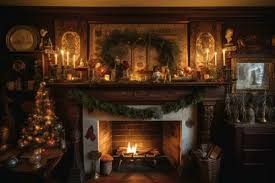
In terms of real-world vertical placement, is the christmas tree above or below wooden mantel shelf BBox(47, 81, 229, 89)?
below

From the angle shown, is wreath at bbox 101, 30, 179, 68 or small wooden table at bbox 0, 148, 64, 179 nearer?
small wooden table at bbox 0, 148, 64, 179

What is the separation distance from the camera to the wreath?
3570mm

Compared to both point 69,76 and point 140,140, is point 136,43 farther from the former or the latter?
point 140,140

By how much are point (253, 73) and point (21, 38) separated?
3.52 meters

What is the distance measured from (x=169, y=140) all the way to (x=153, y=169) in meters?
0.53

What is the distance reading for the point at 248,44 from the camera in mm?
3559

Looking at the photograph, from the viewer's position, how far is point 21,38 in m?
3.55

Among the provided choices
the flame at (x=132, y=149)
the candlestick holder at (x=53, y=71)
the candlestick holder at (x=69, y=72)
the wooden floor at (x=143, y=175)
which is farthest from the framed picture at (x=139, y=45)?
the wooden floor at (x=143, y=175)

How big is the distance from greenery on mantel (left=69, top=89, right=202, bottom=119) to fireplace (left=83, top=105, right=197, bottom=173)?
0.14 meters

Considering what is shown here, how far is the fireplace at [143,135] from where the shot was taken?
11.5 ft

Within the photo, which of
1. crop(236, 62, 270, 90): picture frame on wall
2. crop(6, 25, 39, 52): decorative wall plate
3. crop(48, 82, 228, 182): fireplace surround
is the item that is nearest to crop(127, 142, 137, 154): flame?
crop(48, 82, 228, 182): fireplace surround

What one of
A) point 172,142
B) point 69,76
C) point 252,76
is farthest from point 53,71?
point 252,76

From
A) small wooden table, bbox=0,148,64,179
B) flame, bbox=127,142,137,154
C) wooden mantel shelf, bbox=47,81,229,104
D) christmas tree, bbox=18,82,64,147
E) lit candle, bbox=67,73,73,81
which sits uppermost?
lit candle, bbox=67,73,73,81

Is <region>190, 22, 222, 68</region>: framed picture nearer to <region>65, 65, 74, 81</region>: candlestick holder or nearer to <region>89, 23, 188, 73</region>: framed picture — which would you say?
<region>89, 23, 188, 73</region>: framed picture
